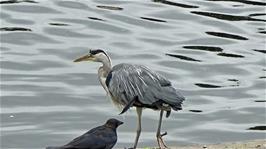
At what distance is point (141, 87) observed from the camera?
11.4 metres

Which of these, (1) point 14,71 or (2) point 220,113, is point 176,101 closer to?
(2) point 220,113

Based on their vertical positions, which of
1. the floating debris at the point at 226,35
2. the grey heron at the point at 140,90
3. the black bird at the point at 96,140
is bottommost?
the floating debris at the point at 226,35

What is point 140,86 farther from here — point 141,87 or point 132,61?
point 132,61

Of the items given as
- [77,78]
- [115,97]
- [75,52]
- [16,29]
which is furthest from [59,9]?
[115,97]

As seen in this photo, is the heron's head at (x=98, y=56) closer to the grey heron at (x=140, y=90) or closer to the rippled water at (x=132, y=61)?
the grey heron at (x=140, y=90)

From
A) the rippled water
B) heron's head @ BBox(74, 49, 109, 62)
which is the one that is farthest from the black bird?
the rippled water

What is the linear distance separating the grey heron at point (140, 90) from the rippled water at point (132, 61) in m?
2.77

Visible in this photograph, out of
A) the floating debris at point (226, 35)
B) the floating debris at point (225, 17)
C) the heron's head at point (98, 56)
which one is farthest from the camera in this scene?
the floating debris at point (225, 17)

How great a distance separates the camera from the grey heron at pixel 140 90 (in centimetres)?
1112

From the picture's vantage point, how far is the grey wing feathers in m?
11.1

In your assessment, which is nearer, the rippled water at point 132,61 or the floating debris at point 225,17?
the rippled water at point 132,61

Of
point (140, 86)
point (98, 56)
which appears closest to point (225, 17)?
point (98, 56)

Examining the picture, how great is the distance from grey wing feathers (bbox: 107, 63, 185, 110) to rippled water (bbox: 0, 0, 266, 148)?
9.28 ft

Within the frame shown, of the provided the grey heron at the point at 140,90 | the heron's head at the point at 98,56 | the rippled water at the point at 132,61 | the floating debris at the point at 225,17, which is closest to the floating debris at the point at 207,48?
the rippled water at the point at 132,61
